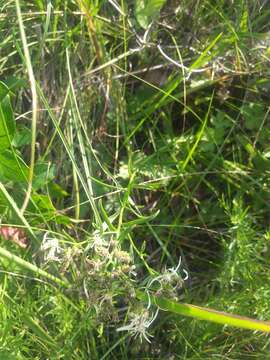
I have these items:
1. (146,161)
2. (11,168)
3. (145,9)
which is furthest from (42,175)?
(145,9)

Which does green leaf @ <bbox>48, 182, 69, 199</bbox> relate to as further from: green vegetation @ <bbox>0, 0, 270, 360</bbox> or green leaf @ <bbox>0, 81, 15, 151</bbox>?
green leaf @ <bbox>0, 81, 15, 151</bbox>

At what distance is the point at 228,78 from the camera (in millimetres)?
1512

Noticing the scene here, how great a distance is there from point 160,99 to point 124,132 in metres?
0.14

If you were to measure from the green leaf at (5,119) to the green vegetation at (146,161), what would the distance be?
5 centimetres

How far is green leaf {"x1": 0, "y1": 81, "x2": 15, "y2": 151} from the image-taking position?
3.88 feet

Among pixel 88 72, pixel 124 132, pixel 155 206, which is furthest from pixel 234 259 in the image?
pixel 88 72

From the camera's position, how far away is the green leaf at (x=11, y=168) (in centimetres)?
122

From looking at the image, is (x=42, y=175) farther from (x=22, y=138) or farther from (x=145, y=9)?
(x=145, y=9)

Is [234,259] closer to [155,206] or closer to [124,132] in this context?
[155,206]

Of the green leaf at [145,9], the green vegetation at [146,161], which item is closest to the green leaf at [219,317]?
the green vegetation at [146,161]

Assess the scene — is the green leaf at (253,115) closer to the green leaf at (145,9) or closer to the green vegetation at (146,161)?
the green vegetation at (146,161)

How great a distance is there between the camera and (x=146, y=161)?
143cm

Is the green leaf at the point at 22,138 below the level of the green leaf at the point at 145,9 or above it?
below

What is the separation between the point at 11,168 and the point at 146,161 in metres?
0.35
